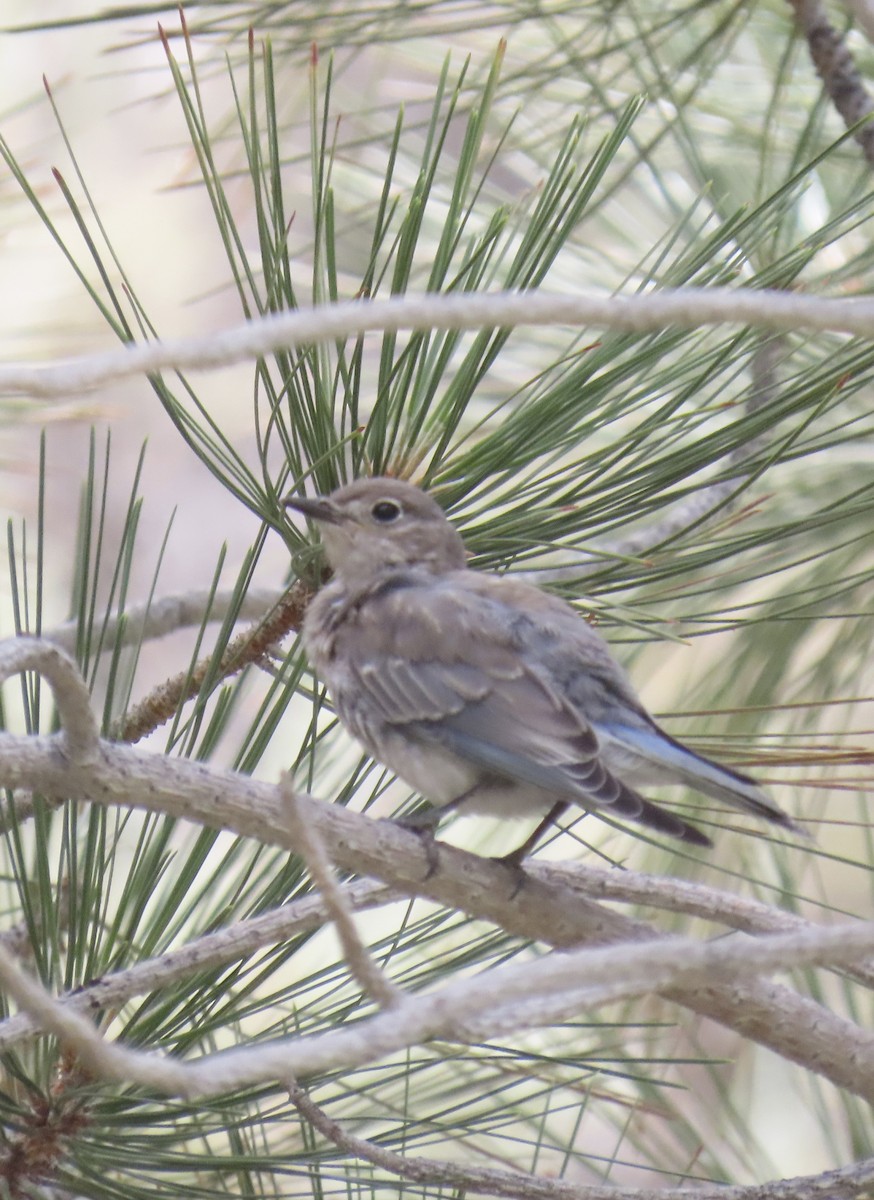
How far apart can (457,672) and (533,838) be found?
1.16 ft

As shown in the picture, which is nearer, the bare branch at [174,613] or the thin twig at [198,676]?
the thin twig at [198,676]

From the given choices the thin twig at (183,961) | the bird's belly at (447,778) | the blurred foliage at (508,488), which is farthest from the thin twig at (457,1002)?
the bird's belly at (447,778)

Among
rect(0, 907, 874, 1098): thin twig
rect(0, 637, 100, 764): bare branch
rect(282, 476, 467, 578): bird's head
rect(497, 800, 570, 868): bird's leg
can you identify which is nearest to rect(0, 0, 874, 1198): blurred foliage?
rect(282, 476, 467, 578): bird's head

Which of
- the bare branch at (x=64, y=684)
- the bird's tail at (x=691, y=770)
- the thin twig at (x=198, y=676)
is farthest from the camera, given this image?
the thin twig at (x=198, y=676)

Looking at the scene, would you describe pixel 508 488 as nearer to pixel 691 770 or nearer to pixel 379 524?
pixel 379 524

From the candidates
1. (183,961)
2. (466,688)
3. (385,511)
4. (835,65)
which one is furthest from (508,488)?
(835,65)

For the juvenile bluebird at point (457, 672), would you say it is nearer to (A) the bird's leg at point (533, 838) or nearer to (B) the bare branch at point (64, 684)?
(A) the bird's leg at point (533, 838)

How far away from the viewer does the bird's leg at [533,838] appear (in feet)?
5.55

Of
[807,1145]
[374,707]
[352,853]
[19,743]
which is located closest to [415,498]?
[374,707]

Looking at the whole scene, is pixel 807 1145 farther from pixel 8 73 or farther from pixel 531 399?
pixel 8 73

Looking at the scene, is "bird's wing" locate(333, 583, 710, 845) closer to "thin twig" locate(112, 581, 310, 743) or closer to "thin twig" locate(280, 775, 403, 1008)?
"thin twig" locate(112, 581, 310, 743)

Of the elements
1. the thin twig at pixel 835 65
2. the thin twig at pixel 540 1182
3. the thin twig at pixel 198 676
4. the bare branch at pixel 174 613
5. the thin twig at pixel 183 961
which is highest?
the thin twig at pixel 835 65

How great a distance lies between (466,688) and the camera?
6.68 ft

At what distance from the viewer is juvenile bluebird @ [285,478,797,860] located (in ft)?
6.23
